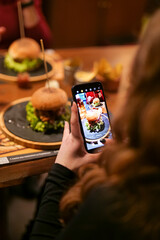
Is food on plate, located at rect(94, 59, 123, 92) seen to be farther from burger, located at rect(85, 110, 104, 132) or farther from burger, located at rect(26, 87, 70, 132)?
burger, located at rect(85, 110, 104, 132)

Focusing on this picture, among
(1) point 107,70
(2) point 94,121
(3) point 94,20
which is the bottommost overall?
(3) point 94,20

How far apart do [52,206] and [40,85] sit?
1216 millimetres

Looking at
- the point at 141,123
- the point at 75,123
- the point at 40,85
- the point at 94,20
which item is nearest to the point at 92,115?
the point at 75,123

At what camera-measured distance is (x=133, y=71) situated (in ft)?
→ 2.32

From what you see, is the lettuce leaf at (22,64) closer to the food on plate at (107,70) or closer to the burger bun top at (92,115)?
the food on plate at (107,70)

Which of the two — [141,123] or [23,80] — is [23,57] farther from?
[141,123]

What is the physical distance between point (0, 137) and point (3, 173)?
0.26 meters

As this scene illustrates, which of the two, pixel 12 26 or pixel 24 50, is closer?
pixel 24 50

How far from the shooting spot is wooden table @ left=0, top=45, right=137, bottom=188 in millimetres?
1302

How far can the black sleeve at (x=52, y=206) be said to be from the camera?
951mm

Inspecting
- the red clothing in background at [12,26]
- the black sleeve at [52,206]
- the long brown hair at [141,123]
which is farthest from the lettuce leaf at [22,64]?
the long brown hair at [141,123]

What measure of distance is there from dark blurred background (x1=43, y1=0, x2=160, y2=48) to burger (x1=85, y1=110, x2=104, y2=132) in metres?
3.54

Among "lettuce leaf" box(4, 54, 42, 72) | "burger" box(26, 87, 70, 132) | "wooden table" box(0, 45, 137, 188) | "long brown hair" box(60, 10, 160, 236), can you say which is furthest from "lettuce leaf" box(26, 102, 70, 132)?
"long brown hair" box(60, 10, 160, 236)

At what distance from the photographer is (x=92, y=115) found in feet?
4.21
